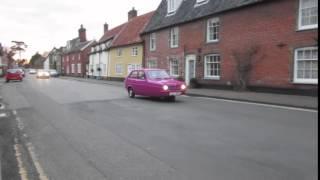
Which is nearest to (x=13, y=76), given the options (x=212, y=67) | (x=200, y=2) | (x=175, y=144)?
(x=200, y=2)

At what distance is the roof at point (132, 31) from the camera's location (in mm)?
46703

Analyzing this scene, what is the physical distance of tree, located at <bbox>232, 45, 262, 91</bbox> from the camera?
78.8ft

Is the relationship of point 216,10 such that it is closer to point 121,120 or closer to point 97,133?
point 121,120

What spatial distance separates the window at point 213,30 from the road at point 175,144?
14.8 m

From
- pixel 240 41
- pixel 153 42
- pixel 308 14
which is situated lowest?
pixel 240 41

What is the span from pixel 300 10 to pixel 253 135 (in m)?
13.6

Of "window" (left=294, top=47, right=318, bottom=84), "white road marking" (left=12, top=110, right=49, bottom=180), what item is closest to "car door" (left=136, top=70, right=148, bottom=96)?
"window" (left=294, top=47, right=318, bottom=84)

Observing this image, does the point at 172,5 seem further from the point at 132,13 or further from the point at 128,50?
the point at 132,13

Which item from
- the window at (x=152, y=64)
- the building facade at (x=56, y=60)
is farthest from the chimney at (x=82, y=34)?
the window at (x=152, y=64)

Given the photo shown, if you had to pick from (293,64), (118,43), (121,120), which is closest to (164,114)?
(121,120)

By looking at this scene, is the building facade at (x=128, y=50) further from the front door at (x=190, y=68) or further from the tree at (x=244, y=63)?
the tree at (x=244, y=63)

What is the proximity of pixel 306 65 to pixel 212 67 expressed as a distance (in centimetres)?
901

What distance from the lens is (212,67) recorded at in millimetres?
28703

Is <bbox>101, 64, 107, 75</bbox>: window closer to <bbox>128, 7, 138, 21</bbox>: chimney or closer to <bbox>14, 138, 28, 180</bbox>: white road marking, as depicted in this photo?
<bbox>128, 7, 138, 21</bbox>: chimney
